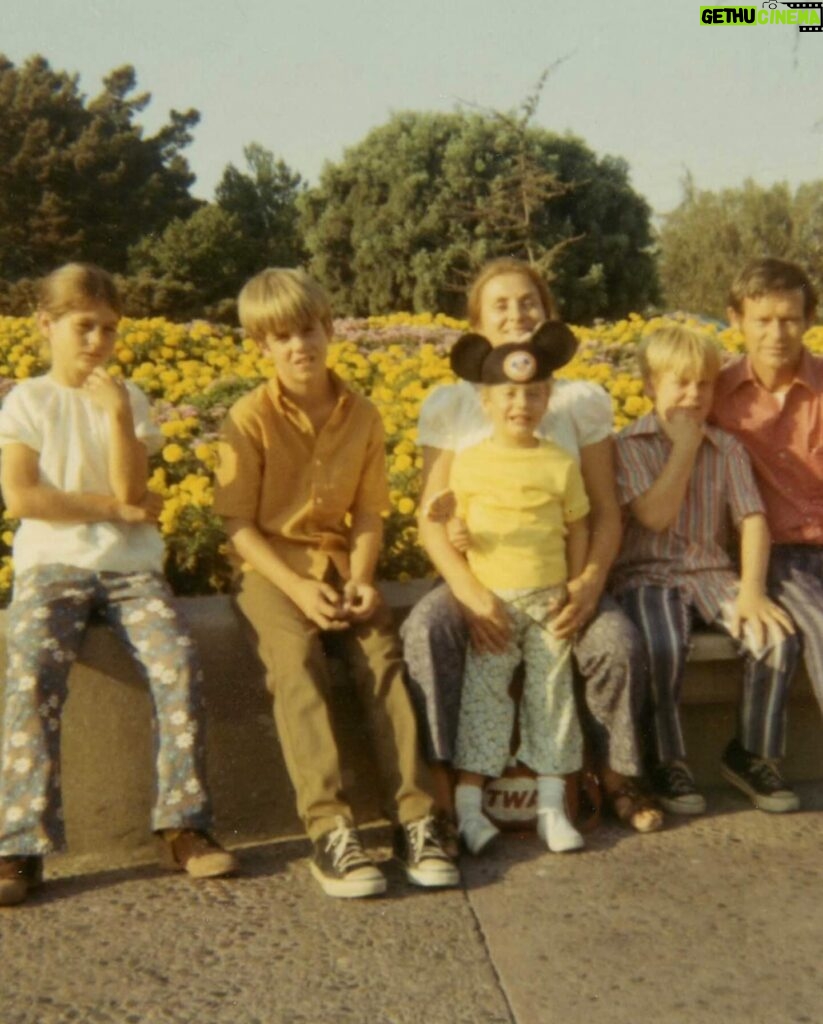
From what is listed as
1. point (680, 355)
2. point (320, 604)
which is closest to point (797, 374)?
point (680, 355)

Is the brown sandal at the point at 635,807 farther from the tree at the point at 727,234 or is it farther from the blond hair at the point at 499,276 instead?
the tree at the point at 727,234

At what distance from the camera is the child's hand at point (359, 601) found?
3529 millimetres

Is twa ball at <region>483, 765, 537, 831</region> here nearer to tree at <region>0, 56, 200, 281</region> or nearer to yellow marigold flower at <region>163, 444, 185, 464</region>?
yellow marigold flower at <region>163, 444, 185, 464</region>

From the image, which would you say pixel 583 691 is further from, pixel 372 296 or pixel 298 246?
pixel 298 246

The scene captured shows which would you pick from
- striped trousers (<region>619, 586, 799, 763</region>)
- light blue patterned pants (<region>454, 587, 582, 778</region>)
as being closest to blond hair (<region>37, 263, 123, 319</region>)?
light blue patterned pants (<region>454, 587, 582, 778</region>)

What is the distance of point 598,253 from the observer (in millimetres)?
25125

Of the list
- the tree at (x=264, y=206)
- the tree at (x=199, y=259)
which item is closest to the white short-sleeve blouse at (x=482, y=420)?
the tree at (x=199, y=259)

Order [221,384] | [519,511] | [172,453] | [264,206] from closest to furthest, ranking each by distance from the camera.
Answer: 1. [519,511]
2. [172,453]
3. [221,384]
4. [264,206]

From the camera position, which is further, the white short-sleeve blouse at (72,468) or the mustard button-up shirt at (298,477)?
the mustard button-up shirt at (298,477)

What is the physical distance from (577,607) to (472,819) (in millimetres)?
599

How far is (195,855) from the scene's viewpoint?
3.31 m

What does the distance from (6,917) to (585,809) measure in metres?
1.46

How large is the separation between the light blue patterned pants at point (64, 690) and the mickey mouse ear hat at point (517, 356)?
39.9 inches

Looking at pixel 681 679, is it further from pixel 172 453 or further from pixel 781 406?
pixel 172 453
